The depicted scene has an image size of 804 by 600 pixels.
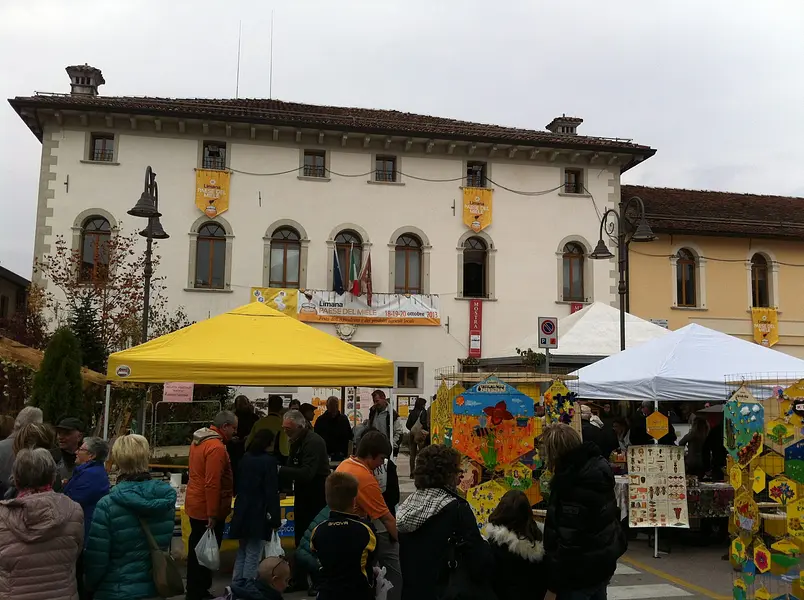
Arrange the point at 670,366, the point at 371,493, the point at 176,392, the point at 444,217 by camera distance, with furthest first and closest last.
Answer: the point at 444,217, the point at 176,392, the point at 670,366, the point at 371,493

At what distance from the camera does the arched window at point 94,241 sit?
2066 centimetres

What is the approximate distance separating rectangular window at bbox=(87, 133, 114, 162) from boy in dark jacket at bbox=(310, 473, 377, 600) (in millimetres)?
20195

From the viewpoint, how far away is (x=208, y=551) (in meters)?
6.36

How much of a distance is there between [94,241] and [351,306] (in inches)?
308

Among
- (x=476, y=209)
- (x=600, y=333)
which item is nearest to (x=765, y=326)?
(x=600, y=333)

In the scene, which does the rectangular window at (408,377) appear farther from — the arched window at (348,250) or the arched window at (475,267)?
the arched window at (348,250)

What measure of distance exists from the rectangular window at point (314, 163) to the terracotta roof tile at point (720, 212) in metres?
10.9

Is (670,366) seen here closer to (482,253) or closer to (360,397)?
(360,397)

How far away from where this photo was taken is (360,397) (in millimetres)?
20547

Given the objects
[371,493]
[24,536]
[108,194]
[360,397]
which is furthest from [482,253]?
[24,536]

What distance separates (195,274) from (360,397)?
624 centimetres

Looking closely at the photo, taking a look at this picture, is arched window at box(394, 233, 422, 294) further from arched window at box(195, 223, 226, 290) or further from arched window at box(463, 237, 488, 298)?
arched window at box(195, 223, 226, 290)

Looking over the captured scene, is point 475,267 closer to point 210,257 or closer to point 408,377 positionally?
point 408,377

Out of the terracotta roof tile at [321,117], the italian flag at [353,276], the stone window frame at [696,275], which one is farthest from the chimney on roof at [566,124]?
the italian flag at [353,276]
